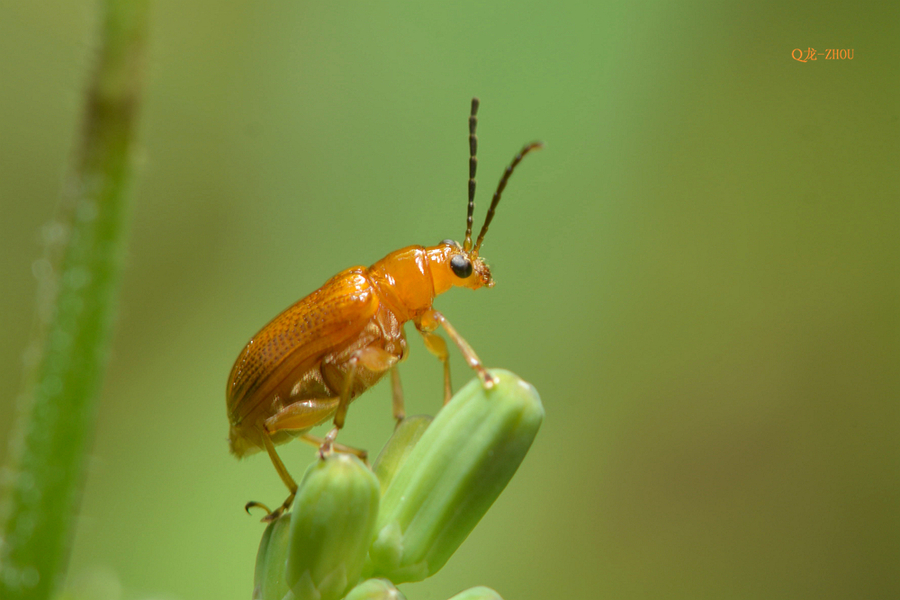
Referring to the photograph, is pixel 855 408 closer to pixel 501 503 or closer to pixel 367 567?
pixel 501 503

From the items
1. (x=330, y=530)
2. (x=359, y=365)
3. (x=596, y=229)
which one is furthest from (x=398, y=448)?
(x=596, y=229)

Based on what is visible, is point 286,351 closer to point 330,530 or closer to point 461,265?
point 461,265

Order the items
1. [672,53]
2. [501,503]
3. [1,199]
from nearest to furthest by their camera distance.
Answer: [1,199] → [501,503] → [672,53]

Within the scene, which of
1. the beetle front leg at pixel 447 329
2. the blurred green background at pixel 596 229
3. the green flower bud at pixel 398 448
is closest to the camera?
the green flower bud at pixel 398 448

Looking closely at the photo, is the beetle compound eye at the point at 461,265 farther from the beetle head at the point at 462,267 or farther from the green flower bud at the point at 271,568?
the green flower bud at the point at 271,568

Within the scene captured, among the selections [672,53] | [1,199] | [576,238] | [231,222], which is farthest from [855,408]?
[1,199]

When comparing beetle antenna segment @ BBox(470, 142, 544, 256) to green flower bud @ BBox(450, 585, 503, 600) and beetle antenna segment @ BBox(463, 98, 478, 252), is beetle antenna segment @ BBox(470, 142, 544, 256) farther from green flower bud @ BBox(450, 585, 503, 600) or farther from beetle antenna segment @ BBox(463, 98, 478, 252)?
green flower bud @ BBox(450, 585, 503, 600)

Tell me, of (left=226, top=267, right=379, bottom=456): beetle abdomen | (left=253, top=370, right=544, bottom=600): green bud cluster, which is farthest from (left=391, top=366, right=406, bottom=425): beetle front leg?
(left=253, top=370, right=544, bottom=600): green bud cluster

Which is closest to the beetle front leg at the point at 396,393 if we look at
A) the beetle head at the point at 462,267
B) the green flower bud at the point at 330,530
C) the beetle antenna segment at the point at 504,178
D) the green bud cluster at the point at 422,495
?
the beetle head at the point at 462,267
